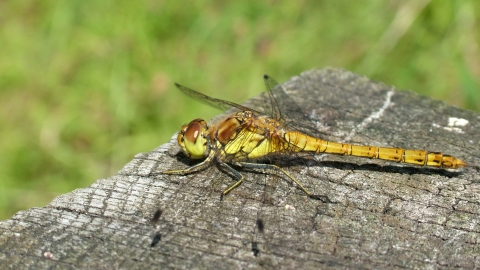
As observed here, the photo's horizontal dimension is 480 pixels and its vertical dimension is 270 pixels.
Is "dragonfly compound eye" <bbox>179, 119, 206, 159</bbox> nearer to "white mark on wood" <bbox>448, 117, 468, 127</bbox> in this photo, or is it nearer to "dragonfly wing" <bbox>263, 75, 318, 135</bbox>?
"dragonfly wing" <bbox>263, 75, 318, 135</bbox>

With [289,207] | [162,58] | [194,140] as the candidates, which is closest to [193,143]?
[194,140]

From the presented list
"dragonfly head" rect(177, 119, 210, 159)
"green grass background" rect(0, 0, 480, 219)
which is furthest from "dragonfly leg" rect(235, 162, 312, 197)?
"green grass background" rect(0, 0, 480, 219)

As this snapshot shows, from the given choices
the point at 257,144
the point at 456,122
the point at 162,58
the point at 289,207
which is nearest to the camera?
the point at 289,207

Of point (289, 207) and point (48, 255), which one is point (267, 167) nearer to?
point (289, 207)

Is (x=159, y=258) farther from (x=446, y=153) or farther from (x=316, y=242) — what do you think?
(x=446, y=153)

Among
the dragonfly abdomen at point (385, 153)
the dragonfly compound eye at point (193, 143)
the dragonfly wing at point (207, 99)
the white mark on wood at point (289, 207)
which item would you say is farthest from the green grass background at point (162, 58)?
the white mark on wood at point (289, 207)

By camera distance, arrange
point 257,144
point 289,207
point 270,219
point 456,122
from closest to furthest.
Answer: point 270,219 → point 289,207 → point 456,122 → point 257,144

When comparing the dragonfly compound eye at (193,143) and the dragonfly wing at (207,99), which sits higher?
the dragonfly wing at (207,99)

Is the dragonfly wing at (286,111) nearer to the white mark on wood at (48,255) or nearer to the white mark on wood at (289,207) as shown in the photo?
the white mark on wood at (289,207)
